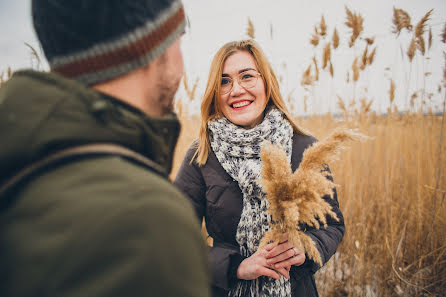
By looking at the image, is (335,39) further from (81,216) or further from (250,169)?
(81,216)

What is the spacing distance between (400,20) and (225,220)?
2.81 meters

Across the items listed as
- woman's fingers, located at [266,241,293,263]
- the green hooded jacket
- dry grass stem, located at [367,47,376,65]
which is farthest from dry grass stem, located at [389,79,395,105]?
the green hooded jacket

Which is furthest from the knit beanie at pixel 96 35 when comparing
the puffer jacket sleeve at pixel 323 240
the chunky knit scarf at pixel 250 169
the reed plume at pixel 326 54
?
the reed plume at pixel 326 54

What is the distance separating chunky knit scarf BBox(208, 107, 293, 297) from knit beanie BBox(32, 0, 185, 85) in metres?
0.94

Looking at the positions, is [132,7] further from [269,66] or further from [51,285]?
[269,66]

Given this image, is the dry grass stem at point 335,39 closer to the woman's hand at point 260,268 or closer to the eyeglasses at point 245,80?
the eyeglasses at point 245,80

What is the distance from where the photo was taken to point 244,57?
65.6 inches

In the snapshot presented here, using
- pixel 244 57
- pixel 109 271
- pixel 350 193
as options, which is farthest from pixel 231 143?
pixel 350 193

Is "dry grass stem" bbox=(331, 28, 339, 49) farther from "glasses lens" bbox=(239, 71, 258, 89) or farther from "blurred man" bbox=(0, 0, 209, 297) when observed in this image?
"blurred man" bbox=(0, 0, 209, 297)

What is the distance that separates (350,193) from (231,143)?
177 cm

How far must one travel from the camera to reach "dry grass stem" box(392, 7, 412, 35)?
241 cm

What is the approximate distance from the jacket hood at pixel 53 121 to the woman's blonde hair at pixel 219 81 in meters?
1.09

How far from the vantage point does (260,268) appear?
1149 mm

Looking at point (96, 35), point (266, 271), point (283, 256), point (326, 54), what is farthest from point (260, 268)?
point (326, 54)
